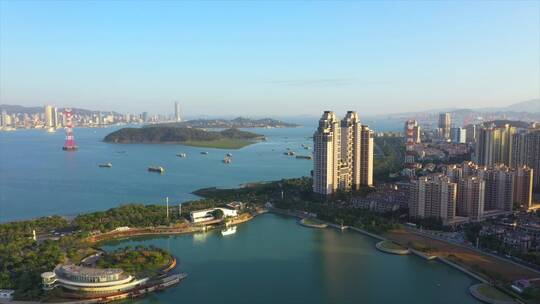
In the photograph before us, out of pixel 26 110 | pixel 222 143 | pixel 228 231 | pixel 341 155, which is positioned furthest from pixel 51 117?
pixel 228 231

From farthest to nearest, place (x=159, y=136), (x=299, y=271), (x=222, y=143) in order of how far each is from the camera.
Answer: (x=159, y=136) < (x=222, y=143) < (x=299, y=271)

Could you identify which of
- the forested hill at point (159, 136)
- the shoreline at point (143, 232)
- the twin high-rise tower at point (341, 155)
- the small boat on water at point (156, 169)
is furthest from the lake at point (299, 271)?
the forested hill at point (159, 136)

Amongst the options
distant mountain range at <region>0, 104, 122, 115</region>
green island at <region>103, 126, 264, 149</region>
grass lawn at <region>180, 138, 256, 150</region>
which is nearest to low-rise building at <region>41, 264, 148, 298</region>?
grass lawn at <region>180, 138, 256, 150</region>

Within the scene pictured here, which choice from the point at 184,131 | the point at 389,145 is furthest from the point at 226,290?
the point at 184,131

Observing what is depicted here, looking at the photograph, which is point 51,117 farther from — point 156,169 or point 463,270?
point 463,270

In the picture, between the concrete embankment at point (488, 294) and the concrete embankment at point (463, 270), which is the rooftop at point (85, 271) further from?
the concrete embankment at point (463, 270)
